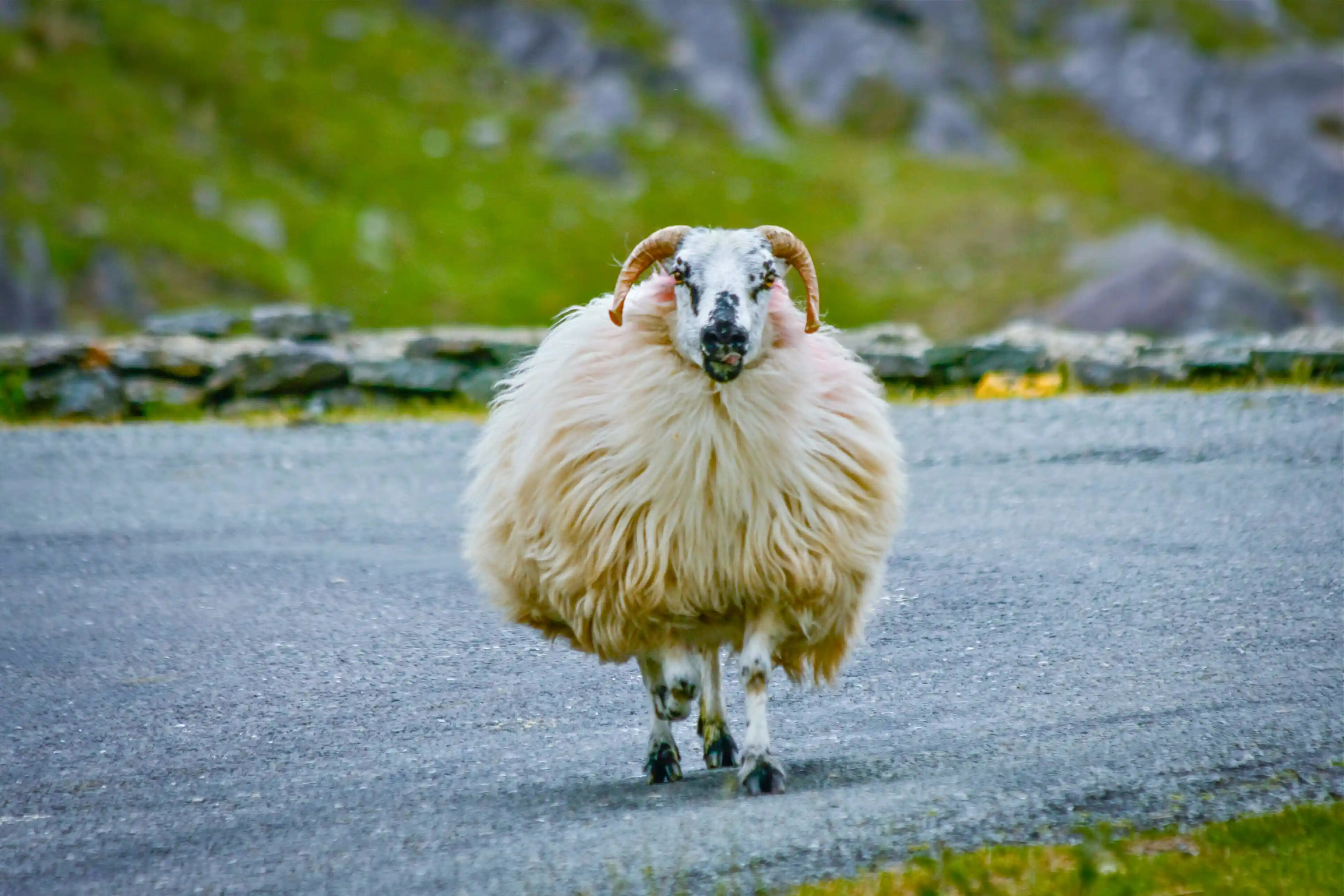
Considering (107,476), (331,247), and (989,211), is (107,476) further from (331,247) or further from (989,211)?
(989,211)

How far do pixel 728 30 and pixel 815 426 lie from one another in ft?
304

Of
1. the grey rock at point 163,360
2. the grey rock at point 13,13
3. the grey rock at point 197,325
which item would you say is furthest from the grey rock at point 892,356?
the grey rock at point 13,13

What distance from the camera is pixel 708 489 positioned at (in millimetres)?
7023

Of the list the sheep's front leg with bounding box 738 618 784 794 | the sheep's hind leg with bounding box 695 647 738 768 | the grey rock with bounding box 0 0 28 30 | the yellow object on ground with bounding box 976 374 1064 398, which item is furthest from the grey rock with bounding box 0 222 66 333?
the sheep's front leg with bounding box 738 618 784 794

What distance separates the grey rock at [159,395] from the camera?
19688 millimetres

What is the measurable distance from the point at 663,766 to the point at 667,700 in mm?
306

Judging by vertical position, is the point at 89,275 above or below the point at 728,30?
below

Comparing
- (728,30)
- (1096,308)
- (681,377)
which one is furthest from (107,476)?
(728,30)

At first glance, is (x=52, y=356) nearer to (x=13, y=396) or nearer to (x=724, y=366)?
(x=13, y=396)

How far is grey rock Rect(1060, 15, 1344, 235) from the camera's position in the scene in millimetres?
89500

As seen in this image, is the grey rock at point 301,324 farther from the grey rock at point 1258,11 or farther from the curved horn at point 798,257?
the grey rock at point 1258,11

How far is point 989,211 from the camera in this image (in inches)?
3071

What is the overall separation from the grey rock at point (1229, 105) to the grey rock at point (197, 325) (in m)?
78.8

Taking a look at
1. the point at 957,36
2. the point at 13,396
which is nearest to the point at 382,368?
the point at 13,396
